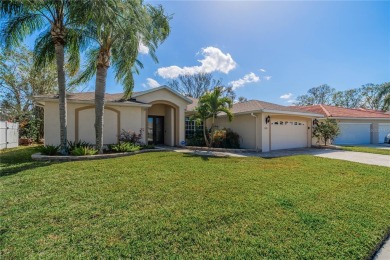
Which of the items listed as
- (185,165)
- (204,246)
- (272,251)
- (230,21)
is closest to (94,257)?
(204,246)

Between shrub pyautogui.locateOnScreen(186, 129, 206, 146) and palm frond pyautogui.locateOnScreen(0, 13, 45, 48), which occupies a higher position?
palm frond pyautogui.locateOnScreen(0, 13, 45, 48)

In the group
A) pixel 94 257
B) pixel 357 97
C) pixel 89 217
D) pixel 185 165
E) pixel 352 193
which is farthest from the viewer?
pixel 357 97

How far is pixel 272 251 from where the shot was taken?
3104 mm

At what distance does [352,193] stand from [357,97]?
54.1m

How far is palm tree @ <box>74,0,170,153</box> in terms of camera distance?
850 cm

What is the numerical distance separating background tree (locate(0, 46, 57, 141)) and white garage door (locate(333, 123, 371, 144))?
32.6 meters

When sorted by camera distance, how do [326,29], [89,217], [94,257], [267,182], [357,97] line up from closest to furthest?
1. [94,257]
2. [89,217]
3. [267,182]
4. [326,29]
5. [357,97]

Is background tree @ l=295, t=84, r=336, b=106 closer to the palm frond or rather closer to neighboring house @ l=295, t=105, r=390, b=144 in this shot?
neighboring house @ l=295, t=105, r=390, b=144

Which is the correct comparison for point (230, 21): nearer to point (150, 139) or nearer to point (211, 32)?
point (211, 32)

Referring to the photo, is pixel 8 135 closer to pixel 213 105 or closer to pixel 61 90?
pixel 61 90

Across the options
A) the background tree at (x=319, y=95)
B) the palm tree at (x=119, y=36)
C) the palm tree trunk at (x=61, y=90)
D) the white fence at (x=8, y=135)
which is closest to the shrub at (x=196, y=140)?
the palm tree at (x=119, y=36)

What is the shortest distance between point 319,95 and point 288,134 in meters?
41.4

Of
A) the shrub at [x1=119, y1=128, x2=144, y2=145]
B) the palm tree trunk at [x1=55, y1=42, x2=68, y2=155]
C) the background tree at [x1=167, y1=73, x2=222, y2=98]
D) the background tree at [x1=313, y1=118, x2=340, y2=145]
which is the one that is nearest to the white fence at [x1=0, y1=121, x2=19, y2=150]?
the palm tree trunk at [x1=55, y1=42, x2=68, y2=155]

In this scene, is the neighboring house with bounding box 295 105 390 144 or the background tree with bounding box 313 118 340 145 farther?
the neighboring house with bounding box 295 105 390 144
